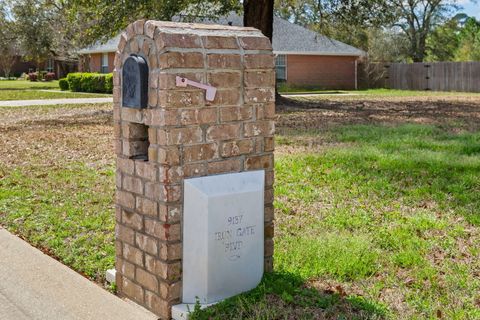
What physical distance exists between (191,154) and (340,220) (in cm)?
236

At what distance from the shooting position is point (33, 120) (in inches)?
632

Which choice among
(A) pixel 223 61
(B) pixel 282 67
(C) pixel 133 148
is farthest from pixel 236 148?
(B) pixel 282 67

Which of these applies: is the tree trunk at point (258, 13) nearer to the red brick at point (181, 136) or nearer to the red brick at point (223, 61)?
the red brick at point (223, 61)

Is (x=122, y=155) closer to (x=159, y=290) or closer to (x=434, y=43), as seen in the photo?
(x=159, y=290)

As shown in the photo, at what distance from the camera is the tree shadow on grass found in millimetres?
3510

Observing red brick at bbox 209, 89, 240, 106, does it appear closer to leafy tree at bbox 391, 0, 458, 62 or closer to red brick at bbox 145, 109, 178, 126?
red brick at bbox 145, 109, 178, 126

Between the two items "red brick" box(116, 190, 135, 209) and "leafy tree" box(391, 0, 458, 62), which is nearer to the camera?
"red brick" box(116, 190, 135, 209)

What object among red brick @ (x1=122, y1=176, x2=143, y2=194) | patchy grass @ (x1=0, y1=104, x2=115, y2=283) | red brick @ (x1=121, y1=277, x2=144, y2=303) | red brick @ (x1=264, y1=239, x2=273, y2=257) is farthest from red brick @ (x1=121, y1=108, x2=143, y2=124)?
patchy grass @ (x1=0, y1=104, x2=115, y2=283)

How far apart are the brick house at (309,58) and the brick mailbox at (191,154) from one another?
98.4 ft

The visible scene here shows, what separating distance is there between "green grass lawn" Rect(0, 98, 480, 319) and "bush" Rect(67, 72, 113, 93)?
2015 centimetres

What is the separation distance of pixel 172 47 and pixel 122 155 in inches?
33.2

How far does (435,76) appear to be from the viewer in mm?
33250

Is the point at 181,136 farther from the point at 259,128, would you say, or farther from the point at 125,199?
the point at 125,199

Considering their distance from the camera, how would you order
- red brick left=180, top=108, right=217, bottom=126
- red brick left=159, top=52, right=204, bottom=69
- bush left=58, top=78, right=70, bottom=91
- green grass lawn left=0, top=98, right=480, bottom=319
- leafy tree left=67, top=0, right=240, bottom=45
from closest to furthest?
red brick left=159, top=52, right=204, bottom=69
red brick left=180, top=108, right=217, bottom=126
green grass lawn left=0, top=98, right=480, bottom=319
leafy tree left=67, top=0, right=240, bottom=45
bush left=58, top=78, right=70, bottom=91
